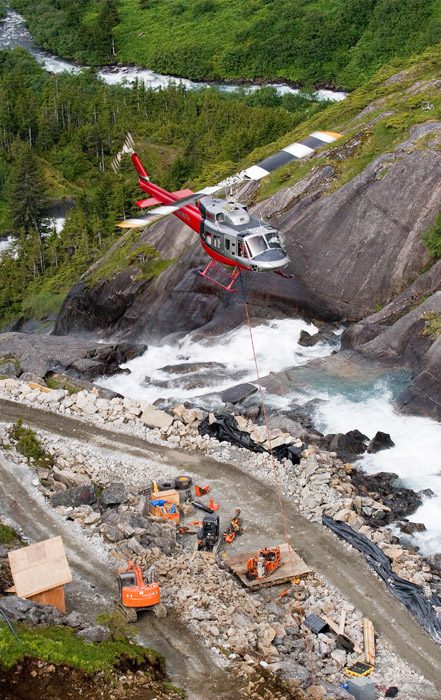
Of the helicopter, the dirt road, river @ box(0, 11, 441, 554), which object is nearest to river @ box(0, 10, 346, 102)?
river @ box(0, 11, 441, 554)

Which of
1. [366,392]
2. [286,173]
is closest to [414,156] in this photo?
[286,173]

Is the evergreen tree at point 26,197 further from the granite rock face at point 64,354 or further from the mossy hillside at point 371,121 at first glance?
the granite rock face at point 64,354

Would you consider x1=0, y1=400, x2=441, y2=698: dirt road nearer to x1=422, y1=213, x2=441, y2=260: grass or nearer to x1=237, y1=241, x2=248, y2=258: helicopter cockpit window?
x1=237, y1=241, x2=248, y2=258: helicopter cockpit window

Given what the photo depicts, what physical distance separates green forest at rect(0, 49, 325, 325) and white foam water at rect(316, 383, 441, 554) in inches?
1162

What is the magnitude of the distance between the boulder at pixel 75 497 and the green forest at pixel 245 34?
276ft

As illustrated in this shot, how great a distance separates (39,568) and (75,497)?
24.4 feet

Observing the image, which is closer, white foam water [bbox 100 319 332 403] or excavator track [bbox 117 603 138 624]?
excavator track [bbox 117 603 138 624]

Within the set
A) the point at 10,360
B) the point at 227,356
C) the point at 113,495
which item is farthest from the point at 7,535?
the point at 227,356

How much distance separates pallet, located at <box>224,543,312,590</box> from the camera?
29109 millimetres

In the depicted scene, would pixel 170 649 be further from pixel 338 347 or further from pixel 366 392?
pixel 338 347

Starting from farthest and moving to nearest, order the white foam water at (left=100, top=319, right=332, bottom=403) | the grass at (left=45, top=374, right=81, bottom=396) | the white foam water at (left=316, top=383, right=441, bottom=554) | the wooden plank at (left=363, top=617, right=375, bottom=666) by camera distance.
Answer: the white foam water at (left=100, top=319, right=332, bottom=403) → the grass at (left=45, top=374, right=81, bottom=396) → the white foam water at (left=316, top=383, right=441, bottom=554) → the wooden plank at (left=363, top=617, right=375, bottom=666)

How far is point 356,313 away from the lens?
4891 cm

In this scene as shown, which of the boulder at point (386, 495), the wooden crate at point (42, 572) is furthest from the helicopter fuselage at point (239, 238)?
the wooden crate at point (42, 572)

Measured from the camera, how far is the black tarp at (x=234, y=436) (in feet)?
119
